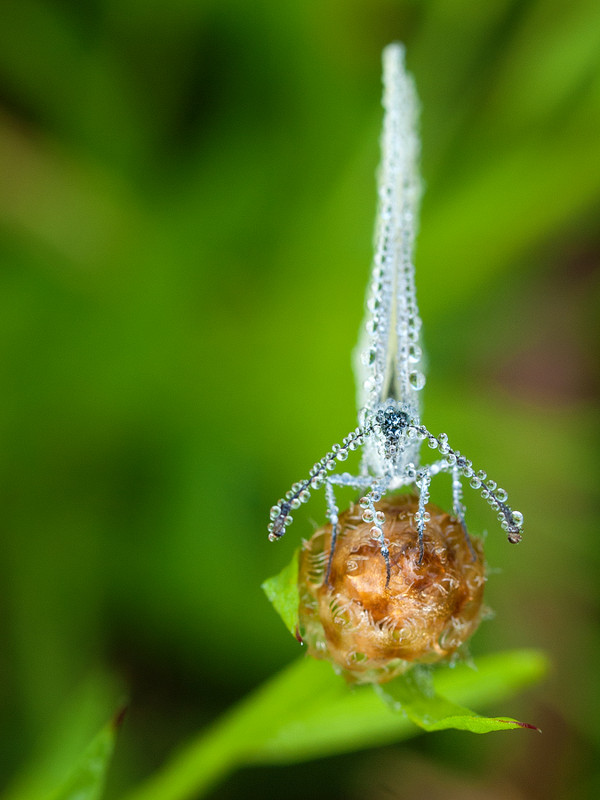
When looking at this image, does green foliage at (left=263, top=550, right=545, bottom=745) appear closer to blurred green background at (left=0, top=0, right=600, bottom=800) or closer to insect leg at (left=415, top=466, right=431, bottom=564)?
insect leg at (left=415, top=466, right=431, bottom=564)

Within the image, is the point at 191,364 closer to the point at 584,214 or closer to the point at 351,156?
the point at 351,156

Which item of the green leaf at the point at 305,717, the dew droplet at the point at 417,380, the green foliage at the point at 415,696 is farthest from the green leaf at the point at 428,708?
the dew droplet at the point at 417,380

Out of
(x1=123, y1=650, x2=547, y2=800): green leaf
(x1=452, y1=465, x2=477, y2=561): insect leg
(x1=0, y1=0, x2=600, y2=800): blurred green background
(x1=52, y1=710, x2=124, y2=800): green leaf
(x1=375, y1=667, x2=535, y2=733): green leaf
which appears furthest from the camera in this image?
(x1=0, y1=0, x2=600, y2=800): blurred green background

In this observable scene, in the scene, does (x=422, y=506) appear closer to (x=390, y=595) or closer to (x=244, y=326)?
(x=390, y=595)

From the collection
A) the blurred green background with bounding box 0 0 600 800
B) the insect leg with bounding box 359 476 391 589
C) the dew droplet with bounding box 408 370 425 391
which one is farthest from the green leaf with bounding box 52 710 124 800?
the blurred green background with bounding box 0 0 600 800

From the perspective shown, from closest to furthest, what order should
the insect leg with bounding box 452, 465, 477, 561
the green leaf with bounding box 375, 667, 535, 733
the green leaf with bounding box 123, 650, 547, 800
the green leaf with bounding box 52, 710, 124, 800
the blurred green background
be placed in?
1. the green leaf with bounding box 375, 667, 535, 733
2. the insect leg with bounding box 452, 465, 477, 561
3. the green leaf with bounding box 52, 710, 124, 800
4. the green leaf with bounding box 123, 650, 547, 800
5. the blurred green background

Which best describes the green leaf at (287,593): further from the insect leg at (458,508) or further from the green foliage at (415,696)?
the insect leg at (458,508)

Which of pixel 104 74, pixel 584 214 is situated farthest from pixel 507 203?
pixel 104 74
